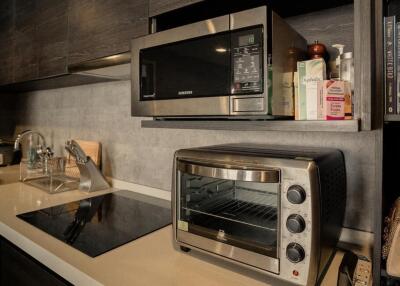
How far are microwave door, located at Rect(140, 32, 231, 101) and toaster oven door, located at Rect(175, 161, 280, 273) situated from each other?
0.80ft

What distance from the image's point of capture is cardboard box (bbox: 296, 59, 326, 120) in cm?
73

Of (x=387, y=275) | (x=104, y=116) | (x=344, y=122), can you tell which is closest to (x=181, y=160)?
(x=344, y=122)

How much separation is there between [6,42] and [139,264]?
1.94 m

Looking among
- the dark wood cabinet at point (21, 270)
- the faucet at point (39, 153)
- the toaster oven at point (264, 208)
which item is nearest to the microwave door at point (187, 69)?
the toaster oven at point (264, 208)

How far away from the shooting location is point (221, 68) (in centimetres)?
84

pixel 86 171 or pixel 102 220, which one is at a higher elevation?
pixel 86 171

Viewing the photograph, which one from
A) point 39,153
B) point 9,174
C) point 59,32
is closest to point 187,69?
point 59,32

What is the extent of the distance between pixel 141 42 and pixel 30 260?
88 cm

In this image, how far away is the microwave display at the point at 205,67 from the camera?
768mm

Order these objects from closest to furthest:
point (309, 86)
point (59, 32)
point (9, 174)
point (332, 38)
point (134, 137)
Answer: point (309, 86)
point (332, 38)
point (59, 32)
point (134, 137)
point (9, 174)

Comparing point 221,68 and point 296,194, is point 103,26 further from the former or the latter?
point 296,194

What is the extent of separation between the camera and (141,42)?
104 cm

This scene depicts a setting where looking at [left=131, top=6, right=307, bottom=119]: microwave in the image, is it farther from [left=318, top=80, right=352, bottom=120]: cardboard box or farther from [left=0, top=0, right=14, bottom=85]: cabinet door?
[left=0, top=0, right=14, bottom=85]: cabinet door

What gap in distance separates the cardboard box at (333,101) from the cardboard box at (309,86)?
0.05 ft
